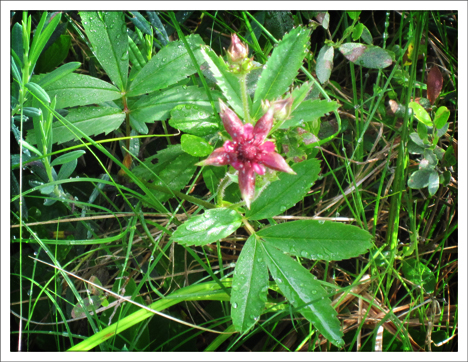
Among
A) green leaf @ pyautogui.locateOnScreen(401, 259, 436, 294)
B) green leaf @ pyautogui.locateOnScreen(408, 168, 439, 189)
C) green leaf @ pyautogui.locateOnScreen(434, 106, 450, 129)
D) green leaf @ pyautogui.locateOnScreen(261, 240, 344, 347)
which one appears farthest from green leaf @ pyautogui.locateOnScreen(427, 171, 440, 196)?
green leaf @ pyautogui.locateOnScreen(261, 240, 344, 347)

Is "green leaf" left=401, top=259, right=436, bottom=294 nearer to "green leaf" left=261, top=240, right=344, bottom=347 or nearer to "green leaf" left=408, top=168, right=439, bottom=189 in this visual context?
"green leaf" left=408, top=168, right=439, bottom=189

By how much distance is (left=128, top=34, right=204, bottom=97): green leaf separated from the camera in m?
1.70

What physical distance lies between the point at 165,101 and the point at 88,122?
35 centimetres

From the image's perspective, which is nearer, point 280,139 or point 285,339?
point 280,139

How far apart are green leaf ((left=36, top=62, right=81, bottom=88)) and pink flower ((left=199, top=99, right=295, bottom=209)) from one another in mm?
734

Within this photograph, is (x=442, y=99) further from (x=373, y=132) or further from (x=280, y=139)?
(x=280, y=139)

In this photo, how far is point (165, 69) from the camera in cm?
172

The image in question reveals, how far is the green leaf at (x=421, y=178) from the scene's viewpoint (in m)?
1.80

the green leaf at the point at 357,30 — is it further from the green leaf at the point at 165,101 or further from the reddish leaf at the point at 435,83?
the green leaf at the point at 165,101

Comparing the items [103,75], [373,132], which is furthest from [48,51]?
[373,132]

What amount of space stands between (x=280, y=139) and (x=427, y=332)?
118cm

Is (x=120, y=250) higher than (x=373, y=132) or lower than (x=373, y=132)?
lower

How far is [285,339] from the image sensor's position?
190cm

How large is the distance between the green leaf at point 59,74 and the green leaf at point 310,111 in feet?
2.91
